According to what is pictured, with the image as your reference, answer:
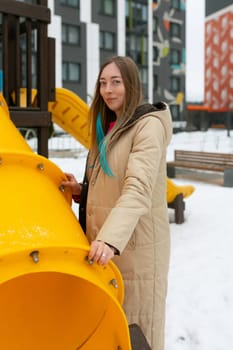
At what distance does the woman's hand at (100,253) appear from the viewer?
1351 millimetres

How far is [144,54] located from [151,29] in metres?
2.01

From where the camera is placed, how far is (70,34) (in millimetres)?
26234

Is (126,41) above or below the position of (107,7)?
below

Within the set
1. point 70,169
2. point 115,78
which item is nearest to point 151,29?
point 70,169

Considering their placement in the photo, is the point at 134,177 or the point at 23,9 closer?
the point at 134,177

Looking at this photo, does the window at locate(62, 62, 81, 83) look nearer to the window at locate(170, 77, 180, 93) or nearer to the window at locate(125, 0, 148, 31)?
the window at locate(125, 0, 148, 31)

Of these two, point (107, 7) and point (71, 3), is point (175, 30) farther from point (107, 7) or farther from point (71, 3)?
point (71, 3)

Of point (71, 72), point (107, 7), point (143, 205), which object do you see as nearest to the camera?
point (143, 205)

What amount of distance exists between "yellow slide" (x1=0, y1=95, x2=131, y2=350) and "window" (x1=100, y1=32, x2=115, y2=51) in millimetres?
26909

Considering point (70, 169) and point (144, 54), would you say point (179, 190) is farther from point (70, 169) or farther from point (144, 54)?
point (144, 54)

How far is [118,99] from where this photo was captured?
72.6 inches

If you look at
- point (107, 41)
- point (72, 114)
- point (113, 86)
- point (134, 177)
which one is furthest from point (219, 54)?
point (134, 177)

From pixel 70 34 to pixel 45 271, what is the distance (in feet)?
87.5

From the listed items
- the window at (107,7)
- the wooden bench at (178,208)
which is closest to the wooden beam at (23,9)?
the wooden bench at (178,208)
